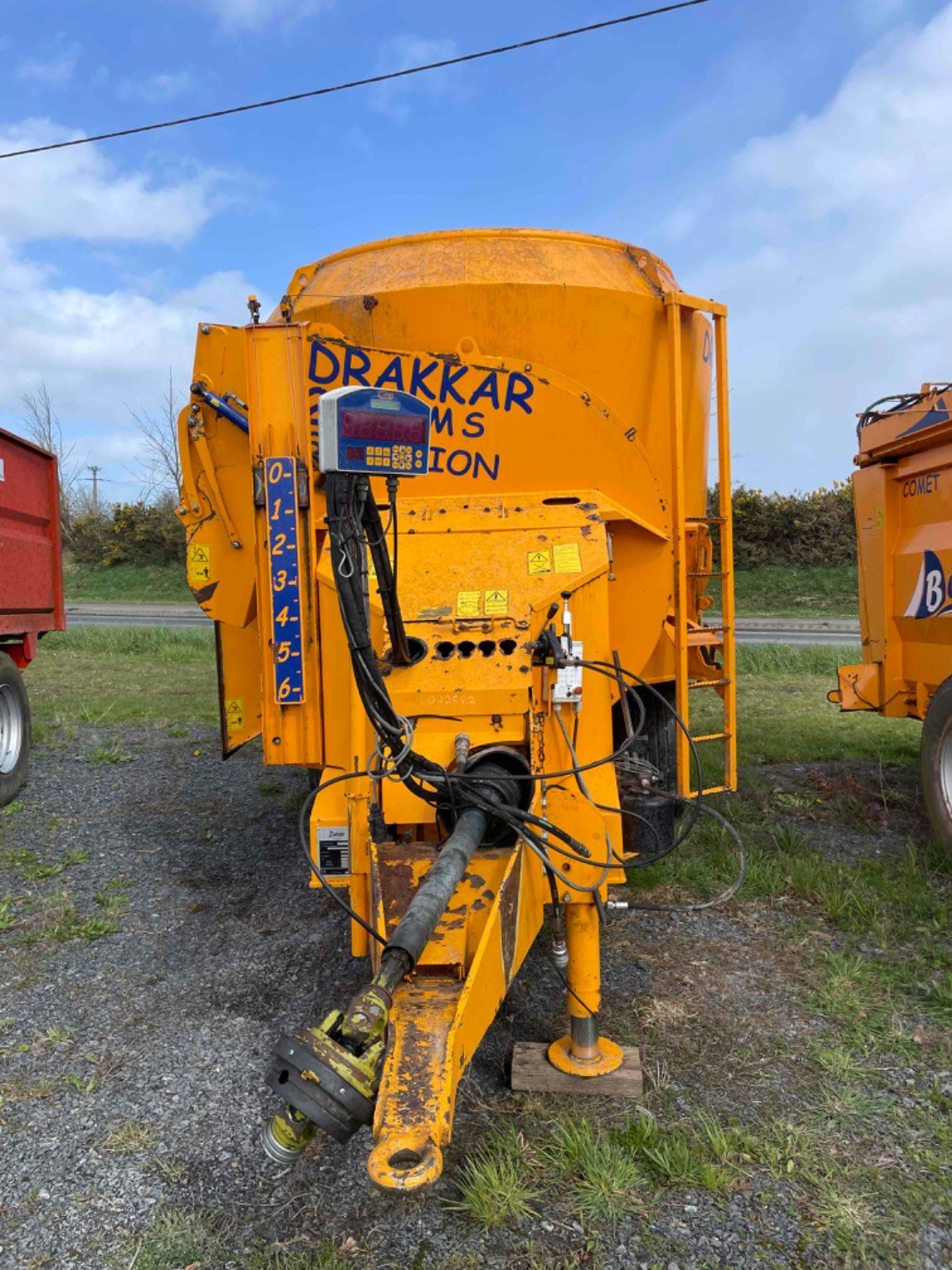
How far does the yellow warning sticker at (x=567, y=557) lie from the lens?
3061 mm

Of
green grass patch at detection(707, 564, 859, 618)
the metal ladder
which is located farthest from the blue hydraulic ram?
green grass patch at detection(707, 564, 859, 618)

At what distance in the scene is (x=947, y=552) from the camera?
4.70 m

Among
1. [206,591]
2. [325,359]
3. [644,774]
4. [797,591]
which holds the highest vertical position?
[325,359]

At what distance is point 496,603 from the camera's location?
2.96 metres

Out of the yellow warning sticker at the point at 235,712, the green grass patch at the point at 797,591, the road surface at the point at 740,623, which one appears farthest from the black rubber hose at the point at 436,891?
the green grass patch at the point at 797,591

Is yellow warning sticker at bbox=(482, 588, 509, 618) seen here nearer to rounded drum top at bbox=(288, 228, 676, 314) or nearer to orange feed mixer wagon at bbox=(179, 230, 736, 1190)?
orange feed mixer wagon at bbox=(179, 230, 736, 1190)

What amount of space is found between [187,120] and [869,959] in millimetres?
8781

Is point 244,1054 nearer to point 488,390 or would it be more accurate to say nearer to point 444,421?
point 444,421

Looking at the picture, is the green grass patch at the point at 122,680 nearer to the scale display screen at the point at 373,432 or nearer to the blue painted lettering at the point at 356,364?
the blue painted lettering at the point at 356,364

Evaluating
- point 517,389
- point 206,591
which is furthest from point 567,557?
point 206,591

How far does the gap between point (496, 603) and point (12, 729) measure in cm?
466

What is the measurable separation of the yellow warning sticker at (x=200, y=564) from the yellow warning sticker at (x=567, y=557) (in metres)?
1.66

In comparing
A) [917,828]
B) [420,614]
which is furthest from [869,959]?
[420,614]

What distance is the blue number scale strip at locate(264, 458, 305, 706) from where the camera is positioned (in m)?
3.26
